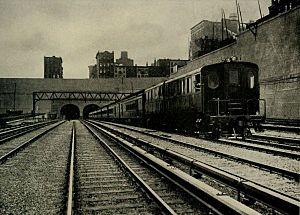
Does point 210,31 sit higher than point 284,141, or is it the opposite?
point 210,31

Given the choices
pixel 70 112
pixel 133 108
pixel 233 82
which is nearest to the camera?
pixel 233 82

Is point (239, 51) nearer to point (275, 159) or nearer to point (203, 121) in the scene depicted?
point (203, 121)

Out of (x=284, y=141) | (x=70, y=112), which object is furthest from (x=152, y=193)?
(x=70, y=112)

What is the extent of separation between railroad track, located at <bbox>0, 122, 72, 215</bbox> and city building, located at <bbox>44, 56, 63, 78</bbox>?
13860 cm

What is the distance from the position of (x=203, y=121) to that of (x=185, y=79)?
9.39ft

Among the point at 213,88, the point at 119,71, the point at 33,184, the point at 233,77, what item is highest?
the point at 119,71

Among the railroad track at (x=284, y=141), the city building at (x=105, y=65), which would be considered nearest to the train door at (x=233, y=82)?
the railroad track at (x=284, y=141)

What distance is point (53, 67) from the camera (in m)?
148

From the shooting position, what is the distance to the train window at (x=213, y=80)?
16.1 m

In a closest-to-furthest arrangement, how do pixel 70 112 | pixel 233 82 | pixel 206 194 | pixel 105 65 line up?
pixel 206 194 < pixel 233 82 < pixel 70 112 < pixel 105 65

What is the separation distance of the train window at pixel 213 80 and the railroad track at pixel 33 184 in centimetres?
691

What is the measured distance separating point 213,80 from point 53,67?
139327 millimetres

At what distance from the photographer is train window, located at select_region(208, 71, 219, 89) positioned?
16078 millimetres

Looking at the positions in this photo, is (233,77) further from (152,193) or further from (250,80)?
(152,193)
